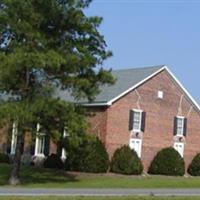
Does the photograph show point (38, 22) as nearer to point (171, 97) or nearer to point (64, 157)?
point (64, 157)

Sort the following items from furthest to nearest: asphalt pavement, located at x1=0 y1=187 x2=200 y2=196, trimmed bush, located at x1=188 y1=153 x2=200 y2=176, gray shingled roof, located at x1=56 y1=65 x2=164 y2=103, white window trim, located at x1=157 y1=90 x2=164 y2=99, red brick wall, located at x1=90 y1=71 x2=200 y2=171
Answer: trimmed bush, located at x1=188 y1=153 x2=200 y2=176 < white window trim, located at x1=157 y1=90 x2=164 y2=99 < gray shingled roof, located at x1=56 y1=65 x2=164 y2=103 < red brick wall, located at x1=90 y1=71 x2=200 y2=171 < asphalt pavement, located at x1=0 y1=187 x2=200 y2=196

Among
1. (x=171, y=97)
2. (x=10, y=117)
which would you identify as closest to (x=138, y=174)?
(x=171, y=97)

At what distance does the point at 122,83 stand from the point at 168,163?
6.97 meters

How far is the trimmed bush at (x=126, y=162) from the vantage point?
42250 millimetres

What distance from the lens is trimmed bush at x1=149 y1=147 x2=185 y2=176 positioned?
45.1 metres

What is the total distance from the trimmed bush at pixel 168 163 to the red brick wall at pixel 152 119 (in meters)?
0.70

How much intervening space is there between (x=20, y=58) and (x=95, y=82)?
4.91 metres

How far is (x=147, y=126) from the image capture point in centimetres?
4631

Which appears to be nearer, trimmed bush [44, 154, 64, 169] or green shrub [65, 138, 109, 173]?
green shrub [65, 138, 109, 173]

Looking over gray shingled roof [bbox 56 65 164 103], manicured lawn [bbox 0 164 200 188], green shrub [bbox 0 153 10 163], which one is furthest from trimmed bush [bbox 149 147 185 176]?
green shrub [bbox 0 153 10 163]

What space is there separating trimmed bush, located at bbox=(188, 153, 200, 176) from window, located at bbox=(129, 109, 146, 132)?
566 centimetres

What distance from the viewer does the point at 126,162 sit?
4228 centimetres

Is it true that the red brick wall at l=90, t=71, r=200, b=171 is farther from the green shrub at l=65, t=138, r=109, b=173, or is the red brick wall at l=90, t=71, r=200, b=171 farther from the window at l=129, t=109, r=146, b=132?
the green shrub at l=65, t=138, r=109, b=173

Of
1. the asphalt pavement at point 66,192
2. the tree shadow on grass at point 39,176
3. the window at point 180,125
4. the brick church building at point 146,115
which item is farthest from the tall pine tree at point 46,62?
the window at point 180,125
